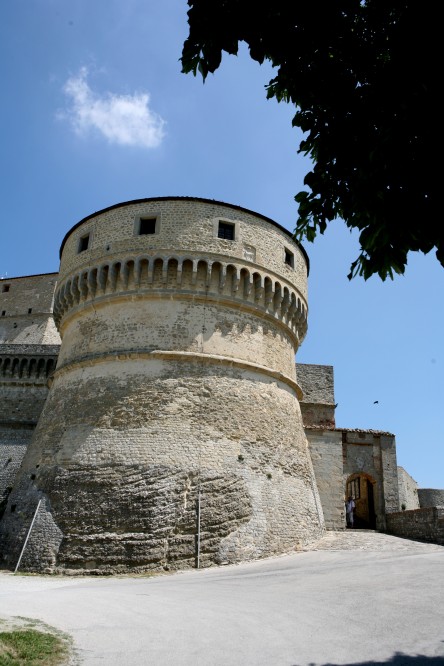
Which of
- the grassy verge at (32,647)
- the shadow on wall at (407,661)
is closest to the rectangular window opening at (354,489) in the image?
the shadow on wall at (407,661)

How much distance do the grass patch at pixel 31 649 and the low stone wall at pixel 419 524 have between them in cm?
1307

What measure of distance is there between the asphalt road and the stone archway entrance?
830cm

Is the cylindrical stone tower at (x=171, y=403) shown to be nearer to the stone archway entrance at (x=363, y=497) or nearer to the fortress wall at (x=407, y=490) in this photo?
the stone archway entrance at (x=363, y=497)

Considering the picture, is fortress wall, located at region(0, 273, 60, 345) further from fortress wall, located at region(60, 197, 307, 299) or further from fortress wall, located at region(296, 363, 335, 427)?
fortress wall, located at region(296, 363, 335, 427)

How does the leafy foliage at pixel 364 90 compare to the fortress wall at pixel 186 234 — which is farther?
the fortress wall at pixel 186 234

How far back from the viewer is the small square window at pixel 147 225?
1603 cm

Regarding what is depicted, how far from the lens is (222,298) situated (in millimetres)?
15359

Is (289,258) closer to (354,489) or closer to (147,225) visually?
(147,225)

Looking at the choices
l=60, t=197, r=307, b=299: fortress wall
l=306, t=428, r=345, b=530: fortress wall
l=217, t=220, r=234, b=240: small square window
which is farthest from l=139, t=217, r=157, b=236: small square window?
l=306, t=428, r=345, b=530: fortress wall

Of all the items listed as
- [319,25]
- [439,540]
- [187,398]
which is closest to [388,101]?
[319,25]

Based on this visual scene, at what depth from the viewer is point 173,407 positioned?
13.8m

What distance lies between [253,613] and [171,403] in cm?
740

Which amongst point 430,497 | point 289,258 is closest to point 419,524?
point 289,258

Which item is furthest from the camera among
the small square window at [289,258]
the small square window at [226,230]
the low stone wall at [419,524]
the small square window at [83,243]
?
the small square window at [289,258]
